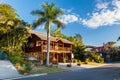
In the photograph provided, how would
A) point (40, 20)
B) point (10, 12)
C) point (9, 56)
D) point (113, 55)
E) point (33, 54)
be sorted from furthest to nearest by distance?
point (113, 55), point (33, 54), point (10, 12), point (40, 20), point (9, 56)

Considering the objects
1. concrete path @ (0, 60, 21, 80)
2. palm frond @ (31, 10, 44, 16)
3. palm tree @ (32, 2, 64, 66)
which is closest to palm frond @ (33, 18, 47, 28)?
palm tree @ (32, 2, 64, 66)

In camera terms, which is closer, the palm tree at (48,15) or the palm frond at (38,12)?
the palm tree at (48,15)

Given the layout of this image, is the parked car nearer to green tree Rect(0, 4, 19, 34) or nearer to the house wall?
green tree Rect(0, 4, 19, 34)

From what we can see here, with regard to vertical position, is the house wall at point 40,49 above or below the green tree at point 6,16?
below

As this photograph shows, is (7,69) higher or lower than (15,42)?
lower

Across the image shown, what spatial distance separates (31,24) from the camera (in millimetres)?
46406

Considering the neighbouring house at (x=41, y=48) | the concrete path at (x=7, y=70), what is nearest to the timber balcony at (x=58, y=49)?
the neighbouring house at (x=41, y=48)

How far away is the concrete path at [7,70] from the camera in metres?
29.9

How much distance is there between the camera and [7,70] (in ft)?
107

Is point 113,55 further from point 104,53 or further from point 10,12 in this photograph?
point 10,12

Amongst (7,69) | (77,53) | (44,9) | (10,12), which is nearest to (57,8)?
(44,9)

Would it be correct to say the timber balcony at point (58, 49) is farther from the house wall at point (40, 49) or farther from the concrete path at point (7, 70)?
the concrete path at point (7, 70)

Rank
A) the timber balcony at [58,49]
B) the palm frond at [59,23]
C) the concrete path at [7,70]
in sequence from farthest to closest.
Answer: the timber balcony at [58,49] < the palm frond at [59,23] < the concrete path at [7,70]

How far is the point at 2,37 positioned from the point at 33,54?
8.92m
